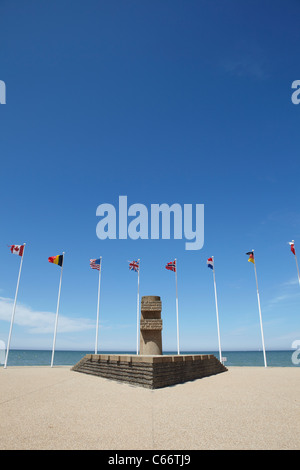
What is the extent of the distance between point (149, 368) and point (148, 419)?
18.9ft

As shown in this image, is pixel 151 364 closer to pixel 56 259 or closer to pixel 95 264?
pixel 95 264

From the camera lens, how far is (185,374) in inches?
587

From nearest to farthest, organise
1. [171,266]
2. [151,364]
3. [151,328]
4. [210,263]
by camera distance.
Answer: [151,364]
[151,328]
[171,266]
[210,263]

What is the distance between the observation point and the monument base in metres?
12.3

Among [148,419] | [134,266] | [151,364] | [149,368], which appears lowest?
[148,419]

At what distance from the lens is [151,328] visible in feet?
64.7

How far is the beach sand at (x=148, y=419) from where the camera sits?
16.9 feet

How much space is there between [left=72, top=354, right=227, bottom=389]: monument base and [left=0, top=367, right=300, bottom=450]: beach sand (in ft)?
3.96

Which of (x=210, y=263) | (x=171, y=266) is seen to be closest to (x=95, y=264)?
(x=171, y=266)

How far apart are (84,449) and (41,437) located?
1302 millimetres
